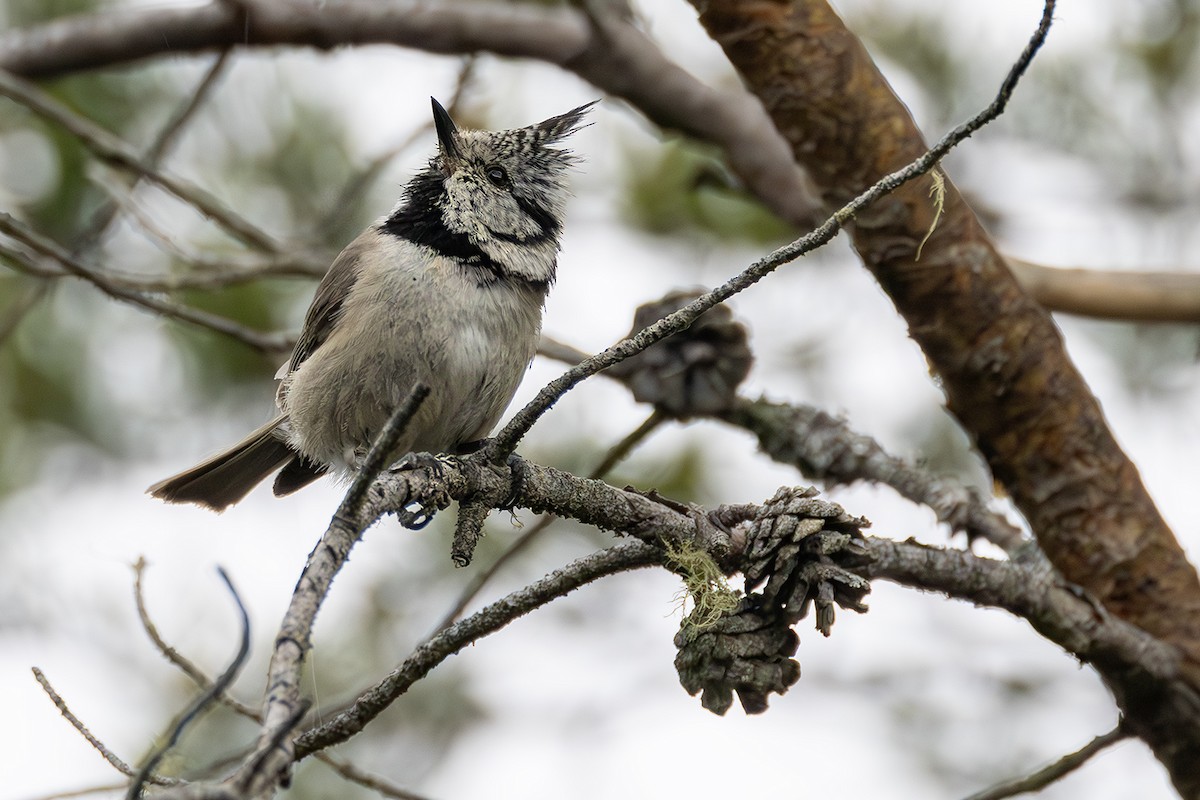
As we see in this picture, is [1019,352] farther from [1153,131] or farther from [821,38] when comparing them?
[1153,131]

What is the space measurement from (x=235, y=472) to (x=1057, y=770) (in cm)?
280

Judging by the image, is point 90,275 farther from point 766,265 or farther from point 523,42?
point 766,265

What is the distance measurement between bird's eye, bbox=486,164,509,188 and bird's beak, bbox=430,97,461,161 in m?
0.12

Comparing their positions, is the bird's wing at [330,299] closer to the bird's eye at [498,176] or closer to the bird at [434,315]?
the bird at [434,315]

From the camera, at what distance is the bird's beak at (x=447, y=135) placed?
3811 millimetres

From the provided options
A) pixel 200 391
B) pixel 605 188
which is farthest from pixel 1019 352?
pixel 200 391

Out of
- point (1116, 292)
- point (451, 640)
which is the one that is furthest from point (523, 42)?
point (451, 640)

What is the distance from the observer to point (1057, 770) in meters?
2.78

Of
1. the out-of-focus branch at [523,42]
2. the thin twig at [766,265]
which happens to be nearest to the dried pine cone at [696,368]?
the out-of-focus branch at [523,42]

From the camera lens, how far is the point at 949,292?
3.03m

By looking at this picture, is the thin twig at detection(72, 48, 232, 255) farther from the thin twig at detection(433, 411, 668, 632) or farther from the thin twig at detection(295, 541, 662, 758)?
the thin twig at detection(295, 541, 662, 758)

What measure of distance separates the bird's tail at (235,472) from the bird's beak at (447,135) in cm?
103

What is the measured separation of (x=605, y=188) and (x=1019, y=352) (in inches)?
120

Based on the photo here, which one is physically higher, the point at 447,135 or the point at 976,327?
the point at 447,135
